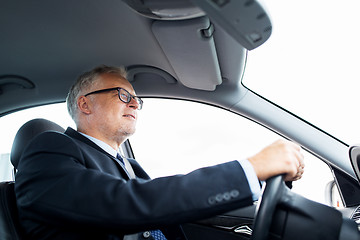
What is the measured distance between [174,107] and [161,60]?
20.8 inches

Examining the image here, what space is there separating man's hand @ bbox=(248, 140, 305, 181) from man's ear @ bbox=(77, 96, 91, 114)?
3.80 ft

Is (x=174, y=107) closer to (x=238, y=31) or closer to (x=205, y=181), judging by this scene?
(x=205, y=181)

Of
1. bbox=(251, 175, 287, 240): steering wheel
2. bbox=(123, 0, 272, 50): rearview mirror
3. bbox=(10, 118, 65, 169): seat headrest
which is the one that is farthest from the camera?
bbox=(10, 118, 65, 169): seat headrest

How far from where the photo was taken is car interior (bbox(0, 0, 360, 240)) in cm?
130

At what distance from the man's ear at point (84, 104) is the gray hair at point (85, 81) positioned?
4cm

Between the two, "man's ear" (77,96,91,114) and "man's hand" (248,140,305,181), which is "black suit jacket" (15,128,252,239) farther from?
"man's ear" (77,96,91,114)

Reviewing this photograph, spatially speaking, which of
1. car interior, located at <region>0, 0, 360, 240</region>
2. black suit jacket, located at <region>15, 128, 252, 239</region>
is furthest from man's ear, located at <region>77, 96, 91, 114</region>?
black suit jacket, located at <region>15, 128, 252, 239</region>

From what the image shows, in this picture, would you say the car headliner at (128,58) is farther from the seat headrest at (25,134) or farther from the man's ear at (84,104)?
the seat headrest at (25,134)

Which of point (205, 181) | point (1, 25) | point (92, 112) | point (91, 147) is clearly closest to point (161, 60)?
point (92, 112)

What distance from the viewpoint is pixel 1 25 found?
1.58 m

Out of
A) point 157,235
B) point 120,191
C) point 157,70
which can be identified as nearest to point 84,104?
point 157,70

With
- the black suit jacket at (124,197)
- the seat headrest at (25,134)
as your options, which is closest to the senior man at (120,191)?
the black suit jacket at (124,197)

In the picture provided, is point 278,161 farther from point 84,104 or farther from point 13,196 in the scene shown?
point 84,104

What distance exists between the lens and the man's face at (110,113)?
176 centimetres
